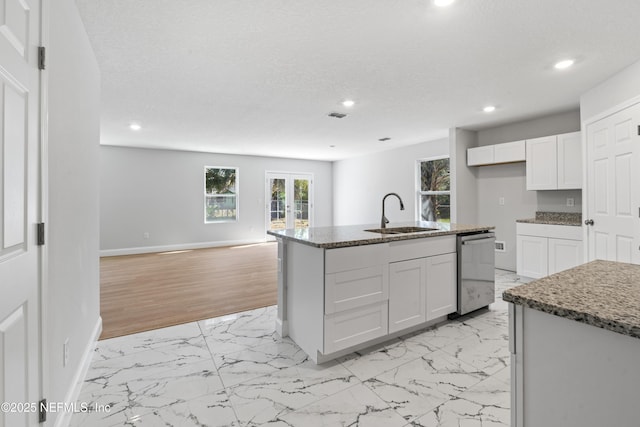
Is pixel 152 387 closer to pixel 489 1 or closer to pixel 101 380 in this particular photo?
pixel 101 380

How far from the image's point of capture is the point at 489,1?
Answer: 1.83m

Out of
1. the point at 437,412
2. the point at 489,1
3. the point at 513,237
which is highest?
the point at 489,1

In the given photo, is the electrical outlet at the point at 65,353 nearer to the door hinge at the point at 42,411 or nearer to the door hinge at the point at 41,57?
the door hinge at the point at 42,411

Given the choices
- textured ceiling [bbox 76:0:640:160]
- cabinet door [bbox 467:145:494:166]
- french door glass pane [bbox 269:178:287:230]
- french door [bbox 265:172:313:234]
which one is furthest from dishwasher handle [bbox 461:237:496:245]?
french door glass pane [bbox 269:178:287:230]

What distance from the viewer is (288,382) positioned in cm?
192

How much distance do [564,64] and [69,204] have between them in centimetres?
401

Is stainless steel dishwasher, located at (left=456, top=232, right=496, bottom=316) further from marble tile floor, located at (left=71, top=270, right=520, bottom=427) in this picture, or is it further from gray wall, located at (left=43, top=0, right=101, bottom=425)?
gray wall, located at (left=43, top=0, right=101, bottom=425)

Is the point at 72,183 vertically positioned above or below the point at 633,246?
above

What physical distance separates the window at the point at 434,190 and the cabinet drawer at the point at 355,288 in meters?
4.23

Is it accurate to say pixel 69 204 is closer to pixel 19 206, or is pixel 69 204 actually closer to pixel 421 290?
pixel 19 206

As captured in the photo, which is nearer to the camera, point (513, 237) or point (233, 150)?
point (513, 237)

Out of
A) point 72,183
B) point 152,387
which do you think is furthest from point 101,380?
point 72,183

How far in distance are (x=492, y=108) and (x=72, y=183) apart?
4.51 metres

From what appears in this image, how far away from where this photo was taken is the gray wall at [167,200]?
6379mm
